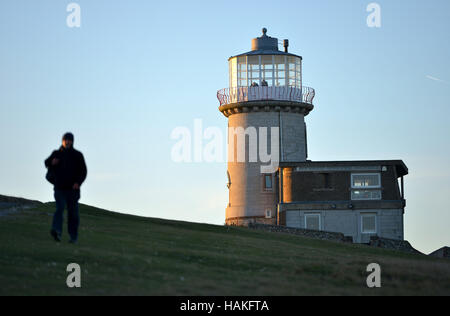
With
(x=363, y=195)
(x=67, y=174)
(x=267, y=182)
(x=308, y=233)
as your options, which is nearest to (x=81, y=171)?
(x=67, y=174)

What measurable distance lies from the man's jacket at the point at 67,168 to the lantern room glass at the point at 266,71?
3881cm

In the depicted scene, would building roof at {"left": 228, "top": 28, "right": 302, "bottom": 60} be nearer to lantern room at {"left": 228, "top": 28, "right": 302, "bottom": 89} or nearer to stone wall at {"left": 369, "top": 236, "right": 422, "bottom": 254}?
lantern room at {"left": 228, "top": 28, "right": 302, "bottom": 89}

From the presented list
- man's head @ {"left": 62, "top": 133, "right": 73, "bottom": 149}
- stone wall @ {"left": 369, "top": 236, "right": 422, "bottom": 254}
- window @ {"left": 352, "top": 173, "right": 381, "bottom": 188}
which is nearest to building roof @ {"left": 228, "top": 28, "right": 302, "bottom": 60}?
window @ {"left": 352, "top": 173, "right": 381, "bottom": 188}

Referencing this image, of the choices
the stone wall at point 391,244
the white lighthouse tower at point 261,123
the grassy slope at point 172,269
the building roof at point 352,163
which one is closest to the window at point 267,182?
the white lighthouse tower at point 261,123

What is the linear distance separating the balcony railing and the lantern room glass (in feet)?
1.28

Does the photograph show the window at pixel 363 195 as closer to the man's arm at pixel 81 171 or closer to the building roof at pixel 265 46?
the building roof at pixel 265 46

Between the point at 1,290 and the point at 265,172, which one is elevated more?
the point at 265,172

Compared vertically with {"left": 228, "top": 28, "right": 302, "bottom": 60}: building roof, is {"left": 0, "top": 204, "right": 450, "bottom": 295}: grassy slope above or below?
below

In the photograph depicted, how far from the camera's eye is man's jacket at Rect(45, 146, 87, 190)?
20547 mm
